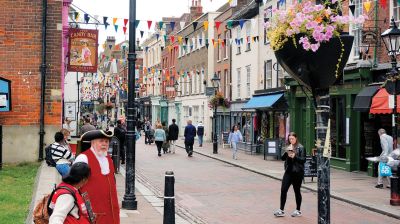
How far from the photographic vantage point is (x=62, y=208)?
4938 millimetres

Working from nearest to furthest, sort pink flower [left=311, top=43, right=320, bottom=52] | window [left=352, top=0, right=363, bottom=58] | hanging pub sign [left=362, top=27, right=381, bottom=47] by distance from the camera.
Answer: pink flower [left=311, top=43, right=320, bottom=52] → hanging pub sign [left=362, top=27, right=381, bottom=47] → window [left=352, top=0, right=363, bottom=58]

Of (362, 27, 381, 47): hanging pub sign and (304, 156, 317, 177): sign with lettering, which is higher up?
(362, 27, 381, 47): hanging pub sign

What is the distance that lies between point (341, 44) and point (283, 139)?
22.5m

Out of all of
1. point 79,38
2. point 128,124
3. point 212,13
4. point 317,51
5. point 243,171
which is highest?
point 212,13

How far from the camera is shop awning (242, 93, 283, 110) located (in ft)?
91.3

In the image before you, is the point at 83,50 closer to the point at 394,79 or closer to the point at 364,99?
the point at 364,99

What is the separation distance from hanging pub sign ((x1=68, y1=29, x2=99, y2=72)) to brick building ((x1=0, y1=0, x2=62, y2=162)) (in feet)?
3.97

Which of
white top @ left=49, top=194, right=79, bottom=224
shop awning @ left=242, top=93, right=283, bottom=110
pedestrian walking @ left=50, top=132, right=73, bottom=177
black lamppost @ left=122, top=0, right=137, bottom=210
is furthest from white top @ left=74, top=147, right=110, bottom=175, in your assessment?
shop awning @ left=242, top=93, right=283, bottom=110

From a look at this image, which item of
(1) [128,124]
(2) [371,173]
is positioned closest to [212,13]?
(2) [371,173]

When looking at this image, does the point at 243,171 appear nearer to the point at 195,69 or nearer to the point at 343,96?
the point at 343,96

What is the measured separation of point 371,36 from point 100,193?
15522mm

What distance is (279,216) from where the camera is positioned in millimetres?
11344

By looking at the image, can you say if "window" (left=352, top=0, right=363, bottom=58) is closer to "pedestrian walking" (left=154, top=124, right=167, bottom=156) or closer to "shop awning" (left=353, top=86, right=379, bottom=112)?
"shop awning" (left=353, top=86, right=379, bottom=112)

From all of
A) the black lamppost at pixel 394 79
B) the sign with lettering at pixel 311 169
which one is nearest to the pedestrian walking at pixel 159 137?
the sign with lettering at pixel 311 169
